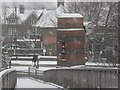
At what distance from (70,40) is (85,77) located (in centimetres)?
668

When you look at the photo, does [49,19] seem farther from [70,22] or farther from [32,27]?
[70,22]

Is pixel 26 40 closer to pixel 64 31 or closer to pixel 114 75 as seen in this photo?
pixel 64 31

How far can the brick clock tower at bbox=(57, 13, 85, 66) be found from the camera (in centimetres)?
2338

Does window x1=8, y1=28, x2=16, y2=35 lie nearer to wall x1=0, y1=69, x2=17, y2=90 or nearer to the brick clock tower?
the brick clock tower

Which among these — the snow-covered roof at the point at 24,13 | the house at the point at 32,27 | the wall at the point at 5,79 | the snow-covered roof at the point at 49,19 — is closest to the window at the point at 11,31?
the house at the point at 32,27

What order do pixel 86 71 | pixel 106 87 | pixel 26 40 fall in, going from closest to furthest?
pixel 106 87, pixel 86 71, pixel 26 40

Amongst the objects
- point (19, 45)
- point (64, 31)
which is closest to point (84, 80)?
point (64, 31)

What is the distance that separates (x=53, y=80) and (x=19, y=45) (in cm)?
3106

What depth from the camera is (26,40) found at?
2136 inches

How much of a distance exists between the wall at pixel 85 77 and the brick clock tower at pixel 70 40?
281 centimetres

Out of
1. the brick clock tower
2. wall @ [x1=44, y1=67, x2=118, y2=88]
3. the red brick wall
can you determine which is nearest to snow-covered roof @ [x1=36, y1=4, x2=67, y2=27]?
the red brick wall

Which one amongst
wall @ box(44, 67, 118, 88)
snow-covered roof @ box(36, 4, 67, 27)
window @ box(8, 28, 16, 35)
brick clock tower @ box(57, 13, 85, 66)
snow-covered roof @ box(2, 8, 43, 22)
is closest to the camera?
wall @ box(44, 67, 118, 88)

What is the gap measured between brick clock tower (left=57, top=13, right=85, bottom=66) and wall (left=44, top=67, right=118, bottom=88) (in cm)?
281

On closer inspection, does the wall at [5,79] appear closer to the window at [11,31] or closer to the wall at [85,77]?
the wall at [85,77]
